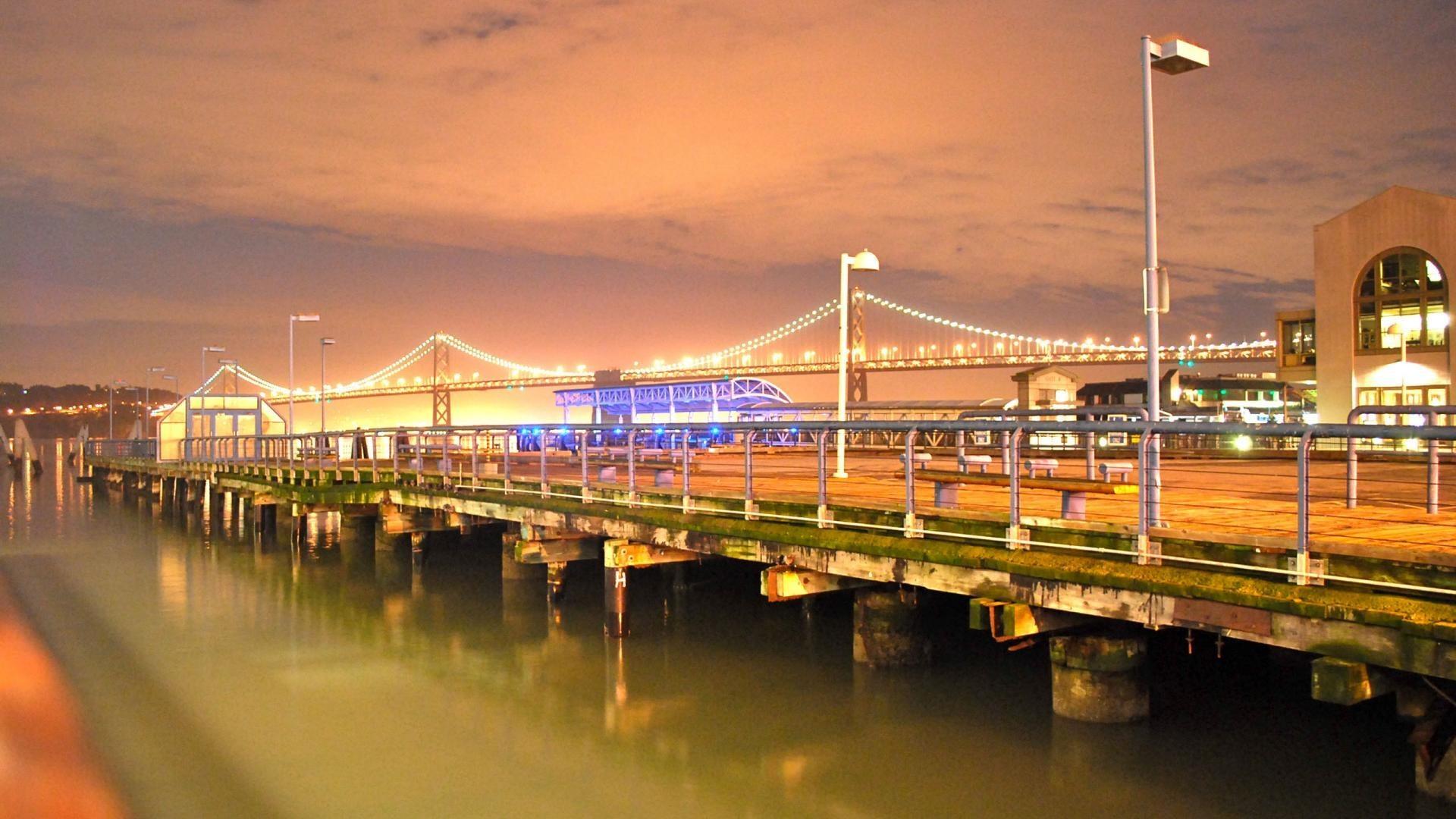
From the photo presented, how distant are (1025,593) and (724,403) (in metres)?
20.0

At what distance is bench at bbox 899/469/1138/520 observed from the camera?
7.96 m

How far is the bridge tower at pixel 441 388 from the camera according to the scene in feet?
274

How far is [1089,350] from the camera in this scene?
205 ft

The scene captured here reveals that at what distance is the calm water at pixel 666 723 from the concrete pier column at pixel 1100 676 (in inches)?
7.1

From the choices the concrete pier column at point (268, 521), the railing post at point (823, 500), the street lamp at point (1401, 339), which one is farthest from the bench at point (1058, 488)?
the street lamp at point (1401, 339)

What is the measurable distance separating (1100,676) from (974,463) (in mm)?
4429

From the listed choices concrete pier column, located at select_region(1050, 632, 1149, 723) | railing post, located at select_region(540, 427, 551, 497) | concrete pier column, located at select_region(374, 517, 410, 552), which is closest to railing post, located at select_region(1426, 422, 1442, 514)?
concrete pier column, located at select_region(1050, 632, 1149, 723)

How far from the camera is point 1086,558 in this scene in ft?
24.8

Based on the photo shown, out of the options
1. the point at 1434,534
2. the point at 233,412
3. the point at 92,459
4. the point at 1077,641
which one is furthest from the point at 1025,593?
the point at 92,459

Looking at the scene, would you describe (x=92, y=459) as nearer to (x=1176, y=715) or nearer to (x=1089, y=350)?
(x=1089, y=350)

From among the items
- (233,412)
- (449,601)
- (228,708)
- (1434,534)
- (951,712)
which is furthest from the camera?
(233,412)

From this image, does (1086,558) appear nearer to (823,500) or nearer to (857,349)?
(823,500)

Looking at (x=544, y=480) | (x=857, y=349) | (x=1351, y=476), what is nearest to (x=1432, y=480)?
(x=1351, y=476)

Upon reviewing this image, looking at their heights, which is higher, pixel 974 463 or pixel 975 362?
pixel 975 362
